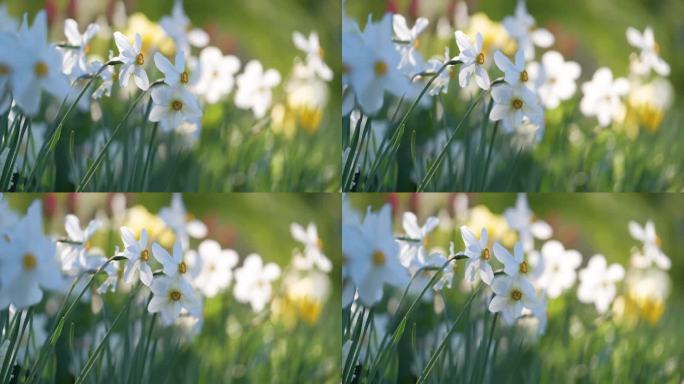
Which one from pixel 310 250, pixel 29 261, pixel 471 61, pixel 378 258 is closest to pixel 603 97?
pixel 471 61

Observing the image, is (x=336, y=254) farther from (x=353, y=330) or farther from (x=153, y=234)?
(x=153, y=234)

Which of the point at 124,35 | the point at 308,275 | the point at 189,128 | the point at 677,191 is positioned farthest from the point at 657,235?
the point at 124,35

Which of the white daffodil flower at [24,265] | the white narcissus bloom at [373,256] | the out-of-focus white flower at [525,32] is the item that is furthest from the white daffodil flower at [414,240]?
the white daffodil flower at [24,265]

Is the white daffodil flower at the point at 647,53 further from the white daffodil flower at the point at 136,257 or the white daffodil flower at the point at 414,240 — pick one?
the white daffodil flower at the point at 136,257

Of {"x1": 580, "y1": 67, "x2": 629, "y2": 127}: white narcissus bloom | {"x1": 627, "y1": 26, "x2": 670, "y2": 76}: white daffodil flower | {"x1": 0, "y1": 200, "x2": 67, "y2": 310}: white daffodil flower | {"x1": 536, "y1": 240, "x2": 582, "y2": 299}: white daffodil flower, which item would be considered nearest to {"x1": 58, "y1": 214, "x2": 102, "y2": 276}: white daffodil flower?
{"x1": 0, "y1": 200, "x2": 67, "y2": 310}: white daffodil flower

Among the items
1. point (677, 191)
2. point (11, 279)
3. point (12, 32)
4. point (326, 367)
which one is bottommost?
point (326, 367)

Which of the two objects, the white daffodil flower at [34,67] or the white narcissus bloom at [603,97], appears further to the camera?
the white narcissus bloom at [603,97]

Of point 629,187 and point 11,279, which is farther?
point 629,187
